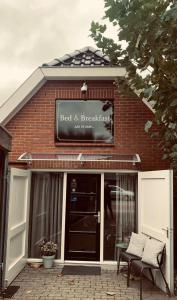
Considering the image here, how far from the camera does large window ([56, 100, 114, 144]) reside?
9.20m

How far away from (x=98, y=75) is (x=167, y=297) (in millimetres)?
5438

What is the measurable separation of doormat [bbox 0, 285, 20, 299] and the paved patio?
0.27 feet

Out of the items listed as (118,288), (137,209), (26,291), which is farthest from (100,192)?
(26,291)

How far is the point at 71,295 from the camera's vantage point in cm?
670

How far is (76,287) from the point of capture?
7145mm

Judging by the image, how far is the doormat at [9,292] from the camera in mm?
6532

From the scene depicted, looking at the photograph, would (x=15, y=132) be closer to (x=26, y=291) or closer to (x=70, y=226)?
(x=70, y=226)

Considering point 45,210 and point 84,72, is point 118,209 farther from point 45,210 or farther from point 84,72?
point 84,72

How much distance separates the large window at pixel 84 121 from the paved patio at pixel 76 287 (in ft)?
11.1

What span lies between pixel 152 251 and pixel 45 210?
3.31 metres

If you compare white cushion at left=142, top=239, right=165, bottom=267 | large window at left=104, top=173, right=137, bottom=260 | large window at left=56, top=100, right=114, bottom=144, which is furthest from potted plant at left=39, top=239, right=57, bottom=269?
large window at left=56, top=100, right=114, bottom=144

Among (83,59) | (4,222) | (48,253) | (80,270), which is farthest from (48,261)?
(83,59)

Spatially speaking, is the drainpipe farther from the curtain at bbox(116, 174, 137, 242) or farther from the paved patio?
the curtain at bbox(116, 174, 137, 242)

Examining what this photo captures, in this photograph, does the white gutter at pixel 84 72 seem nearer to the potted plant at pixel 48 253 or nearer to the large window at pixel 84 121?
the large window at pixel 84 121
